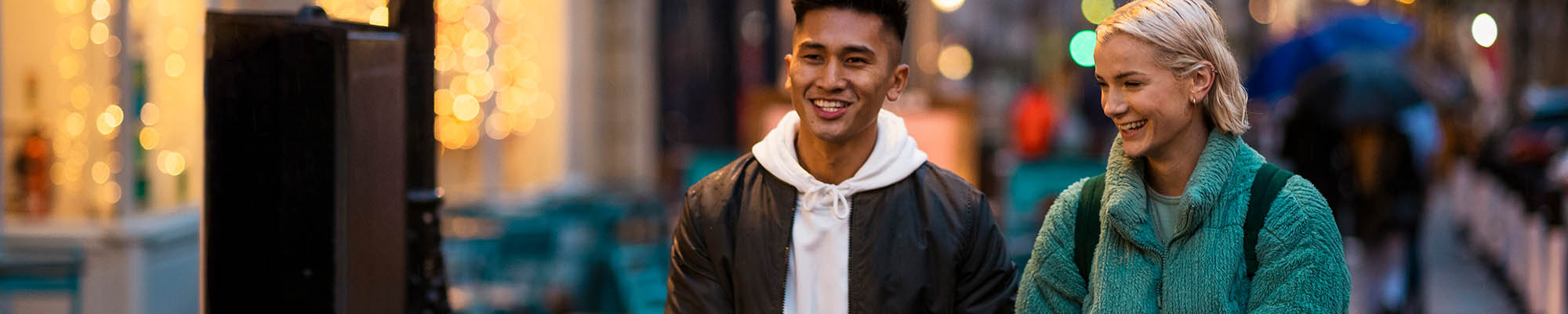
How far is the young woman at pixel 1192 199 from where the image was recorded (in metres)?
2.11

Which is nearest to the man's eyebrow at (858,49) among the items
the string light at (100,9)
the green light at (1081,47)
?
the string light at (100,9)

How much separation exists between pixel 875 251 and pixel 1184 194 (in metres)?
0.59

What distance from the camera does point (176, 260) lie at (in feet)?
20.5

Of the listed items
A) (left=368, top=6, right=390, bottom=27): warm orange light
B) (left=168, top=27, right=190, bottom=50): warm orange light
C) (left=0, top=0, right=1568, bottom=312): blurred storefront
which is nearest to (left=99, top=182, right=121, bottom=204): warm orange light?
(left=0, top=0, right=1568, bottom=312): blurred storefront

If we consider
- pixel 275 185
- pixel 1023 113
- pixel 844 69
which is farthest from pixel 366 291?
pixel 1023 113

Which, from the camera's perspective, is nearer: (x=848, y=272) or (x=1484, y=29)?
(x=848, y=272)

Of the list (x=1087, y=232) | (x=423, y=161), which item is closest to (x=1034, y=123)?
(x=423, y=161)

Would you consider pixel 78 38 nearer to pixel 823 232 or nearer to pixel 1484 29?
pixel 823 232

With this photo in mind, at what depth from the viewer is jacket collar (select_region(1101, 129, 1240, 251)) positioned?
213 centimetres

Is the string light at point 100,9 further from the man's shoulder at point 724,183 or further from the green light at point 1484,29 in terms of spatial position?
the green light at point 1484,29

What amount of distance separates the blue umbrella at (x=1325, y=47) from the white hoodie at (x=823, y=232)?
455cm

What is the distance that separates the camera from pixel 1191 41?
2.14 meters

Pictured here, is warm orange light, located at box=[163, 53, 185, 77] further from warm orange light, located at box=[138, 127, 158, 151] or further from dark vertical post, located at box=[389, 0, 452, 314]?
dark vertical post, located at box=[389, 0, 452, 314]

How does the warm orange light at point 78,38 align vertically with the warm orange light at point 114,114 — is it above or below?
above
